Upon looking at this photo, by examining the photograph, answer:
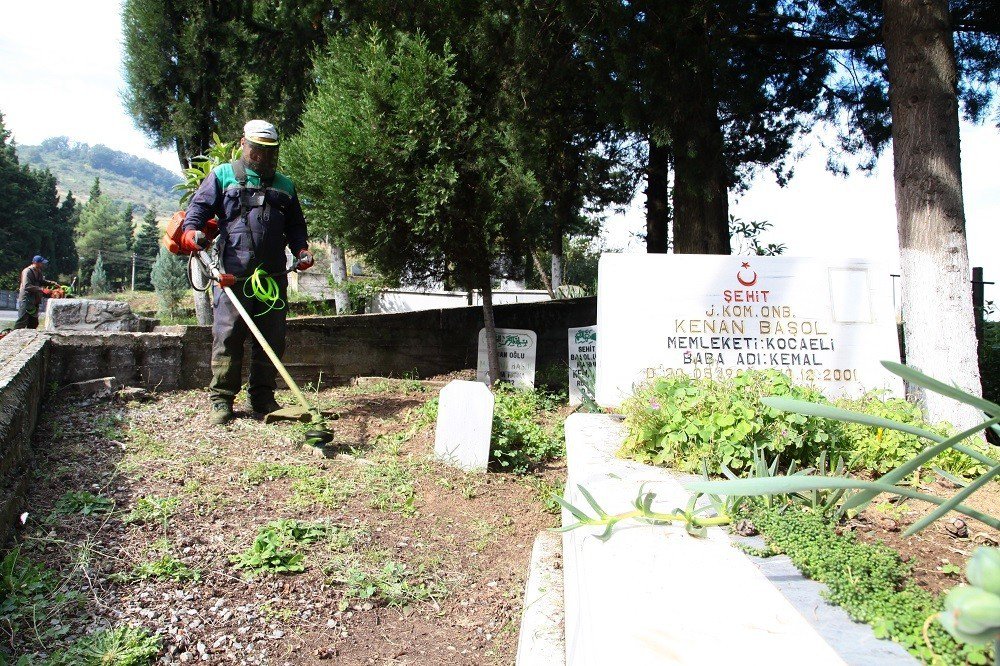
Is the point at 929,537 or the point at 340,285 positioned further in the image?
the point at 340,285

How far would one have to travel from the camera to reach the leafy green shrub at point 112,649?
236 centimetres

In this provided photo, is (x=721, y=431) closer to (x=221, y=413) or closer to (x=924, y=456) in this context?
(x=924, y=456)

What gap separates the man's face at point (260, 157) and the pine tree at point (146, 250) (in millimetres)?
54700

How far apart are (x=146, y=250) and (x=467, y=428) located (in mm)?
68227

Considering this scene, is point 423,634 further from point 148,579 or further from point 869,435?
point 869,435

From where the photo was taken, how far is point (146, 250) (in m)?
64.1

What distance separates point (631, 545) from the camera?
5.58 ft

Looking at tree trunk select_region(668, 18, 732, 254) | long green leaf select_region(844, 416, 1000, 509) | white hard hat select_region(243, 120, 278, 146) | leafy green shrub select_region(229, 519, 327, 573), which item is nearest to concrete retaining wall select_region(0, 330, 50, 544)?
leafy green shrub select_region(229, 519, 327, 573)

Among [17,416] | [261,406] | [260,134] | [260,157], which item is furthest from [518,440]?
[17,416]

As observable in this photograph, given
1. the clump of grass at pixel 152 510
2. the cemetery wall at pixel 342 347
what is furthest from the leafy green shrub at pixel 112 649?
the cemetery wall at pixel 342 347

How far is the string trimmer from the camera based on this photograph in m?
4.85

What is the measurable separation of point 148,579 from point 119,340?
344 cm

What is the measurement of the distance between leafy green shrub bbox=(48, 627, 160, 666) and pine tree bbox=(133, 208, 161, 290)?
57.6 m

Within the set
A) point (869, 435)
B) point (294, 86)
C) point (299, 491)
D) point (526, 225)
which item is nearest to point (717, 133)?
point (526, 225)
